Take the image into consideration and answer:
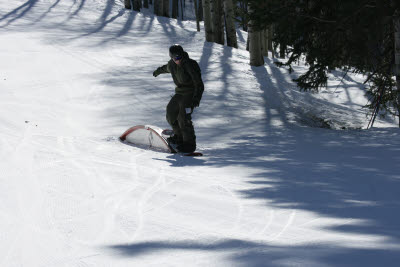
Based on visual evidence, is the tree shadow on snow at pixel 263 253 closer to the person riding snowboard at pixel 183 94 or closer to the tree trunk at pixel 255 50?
the person riding snowboard at pixel 183 94

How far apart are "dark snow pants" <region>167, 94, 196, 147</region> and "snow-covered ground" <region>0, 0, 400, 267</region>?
47 cm

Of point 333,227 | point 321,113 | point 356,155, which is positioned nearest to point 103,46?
point 321,113

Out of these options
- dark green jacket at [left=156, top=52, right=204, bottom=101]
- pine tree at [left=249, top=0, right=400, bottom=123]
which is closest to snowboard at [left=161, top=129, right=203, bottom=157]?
dark green jacket at [left=156, top=52, right=204, bottom=101]

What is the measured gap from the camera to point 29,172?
4.85 metres

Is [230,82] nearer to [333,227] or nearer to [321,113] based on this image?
[321,113]

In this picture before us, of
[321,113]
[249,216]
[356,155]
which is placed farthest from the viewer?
[321,113]

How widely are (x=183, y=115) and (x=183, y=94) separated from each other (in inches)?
12.8

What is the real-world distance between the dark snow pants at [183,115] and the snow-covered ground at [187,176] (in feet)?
1.54

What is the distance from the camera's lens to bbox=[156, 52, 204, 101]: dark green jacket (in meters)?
6.48

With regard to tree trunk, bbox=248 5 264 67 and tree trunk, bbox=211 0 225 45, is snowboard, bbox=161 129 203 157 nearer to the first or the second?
tree trunk, bbox=248 5 264 67

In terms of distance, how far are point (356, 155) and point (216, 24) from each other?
1318 centimetres

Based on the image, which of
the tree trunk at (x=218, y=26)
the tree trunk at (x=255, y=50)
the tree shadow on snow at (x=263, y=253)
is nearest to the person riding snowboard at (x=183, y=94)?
the tree shadow on snow at (x=263, y=253)

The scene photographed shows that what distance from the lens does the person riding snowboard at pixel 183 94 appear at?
648 cm

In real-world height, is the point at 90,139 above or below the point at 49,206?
below
